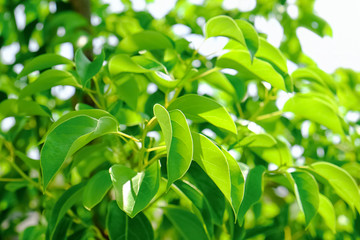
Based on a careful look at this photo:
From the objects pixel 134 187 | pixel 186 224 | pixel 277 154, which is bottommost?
pixel 186 224

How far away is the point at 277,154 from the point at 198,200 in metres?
0.22

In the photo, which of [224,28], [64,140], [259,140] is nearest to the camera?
[64,140]

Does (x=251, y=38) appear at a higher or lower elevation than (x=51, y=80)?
higher

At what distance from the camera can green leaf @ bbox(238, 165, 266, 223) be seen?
23.1 inches

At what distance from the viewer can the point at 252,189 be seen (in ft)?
2.05

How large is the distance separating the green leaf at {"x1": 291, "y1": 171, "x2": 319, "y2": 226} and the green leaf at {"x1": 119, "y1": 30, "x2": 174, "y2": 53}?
0.35m

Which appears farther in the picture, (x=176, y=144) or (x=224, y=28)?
(x=224, y=28)

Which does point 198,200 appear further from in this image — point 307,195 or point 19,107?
point 19,107

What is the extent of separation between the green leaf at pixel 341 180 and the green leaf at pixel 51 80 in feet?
1.51

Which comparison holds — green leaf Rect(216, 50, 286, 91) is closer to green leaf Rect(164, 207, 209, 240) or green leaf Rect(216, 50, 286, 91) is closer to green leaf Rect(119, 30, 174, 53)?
green leaf Rect(119, 30, 174, 53)

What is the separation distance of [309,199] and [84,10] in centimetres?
95

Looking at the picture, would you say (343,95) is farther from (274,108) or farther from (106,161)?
(106,161)

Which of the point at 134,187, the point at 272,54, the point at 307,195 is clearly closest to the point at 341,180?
the point at 307,195

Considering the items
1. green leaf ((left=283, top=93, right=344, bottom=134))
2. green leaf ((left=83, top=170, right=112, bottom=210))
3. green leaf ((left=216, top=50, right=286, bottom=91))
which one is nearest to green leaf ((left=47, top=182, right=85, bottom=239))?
green leaf ((left=83, top=170, right=112, bottom=210))
